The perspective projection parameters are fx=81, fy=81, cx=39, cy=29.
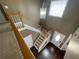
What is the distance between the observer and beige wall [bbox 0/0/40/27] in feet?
13.5

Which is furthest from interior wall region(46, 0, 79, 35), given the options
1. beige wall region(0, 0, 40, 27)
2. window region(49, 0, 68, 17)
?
beige wall region(0, 0, 40, 27)

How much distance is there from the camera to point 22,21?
4.44 m

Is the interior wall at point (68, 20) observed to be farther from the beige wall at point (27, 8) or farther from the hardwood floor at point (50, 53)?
the hardwood floor at point (50, 53)

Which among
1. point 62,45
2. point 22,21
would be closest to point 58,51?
point 62,45

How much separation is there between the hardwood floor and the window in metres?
2.04

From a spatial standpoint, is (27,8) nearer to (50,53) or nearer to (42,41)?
(42,41)

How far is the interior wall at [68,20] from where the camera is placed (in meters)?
3.70

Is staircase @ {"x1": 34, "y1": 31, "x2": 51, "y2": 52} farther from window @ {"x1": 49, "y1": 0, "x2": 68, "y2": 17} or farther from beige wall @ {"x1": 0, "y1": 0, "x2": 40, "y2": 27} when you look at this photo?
window @ {"x1": 49, "y1": 0, "x2": 68, "y2": 17}

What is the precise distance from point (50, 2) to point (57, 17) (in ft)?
3.27

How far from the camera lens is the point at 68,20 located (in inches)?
162

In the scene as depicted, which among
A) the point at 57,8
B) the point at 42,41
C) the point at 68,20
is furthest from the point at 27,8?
the point at 68,20

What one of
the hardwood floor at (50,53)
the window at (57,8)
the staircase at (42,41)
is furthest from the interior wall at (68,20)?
the hardwood floor at (50,53)

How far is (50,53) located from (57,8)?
8.46 ft

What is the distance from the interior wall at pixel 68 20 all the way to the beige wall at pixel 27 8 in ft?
3.18
